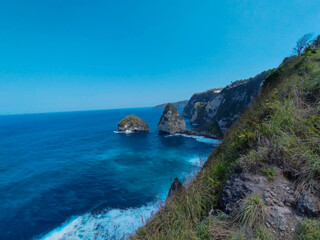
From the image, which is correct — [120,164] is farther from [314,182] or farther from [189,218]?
[314,182]

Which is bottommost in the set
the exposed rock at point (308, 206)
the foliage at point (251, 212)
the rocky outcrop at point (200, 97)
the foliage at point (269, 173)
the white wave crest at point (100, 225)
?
the white wave crest at point (100, 225)

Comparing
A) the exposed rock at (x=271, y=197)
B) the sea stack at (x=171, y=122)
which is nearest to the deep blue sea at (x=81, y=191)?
the exposed rock at (x=271, y=197)

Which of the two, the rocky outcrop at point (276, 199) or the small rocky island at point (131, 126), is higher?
the rocky outcrop at point (276, 199)

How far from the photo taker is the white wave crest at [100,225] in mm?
12848

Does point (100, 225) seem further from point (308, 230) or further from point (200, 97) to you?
point (200, 97)

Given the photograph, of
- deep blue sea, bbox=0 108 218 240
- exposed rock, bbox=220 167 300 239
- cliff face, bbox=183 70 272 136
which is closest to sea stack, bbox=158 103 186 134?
cliff face, bbox=183 70 272 136

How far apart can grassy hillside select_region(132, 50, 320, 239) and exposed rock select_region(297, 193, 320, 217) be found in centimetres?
14

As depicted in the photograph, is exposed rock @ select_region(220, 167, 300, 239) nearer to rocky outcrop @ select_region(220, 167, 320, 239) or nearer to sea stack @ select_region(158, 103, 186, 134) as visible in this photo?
rocky outcrop @ select_region(220, 167, 320, 239)

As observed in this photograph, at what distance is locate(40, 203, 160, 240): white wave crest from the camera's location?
12848 millimetres

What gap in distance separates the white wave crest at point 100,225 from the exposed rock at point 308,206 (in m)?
11.4

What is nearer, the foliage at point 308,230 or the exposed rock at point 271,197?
the foliage at point 308,230

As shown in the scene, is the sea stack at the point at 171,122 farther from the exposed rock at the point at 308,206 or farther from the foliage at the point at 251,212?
the exposed rock at the point at 308,206

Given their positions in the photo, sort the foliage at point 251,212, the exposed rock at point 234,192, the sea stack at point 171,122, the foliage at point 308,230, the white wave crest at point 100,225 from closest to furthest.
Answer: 1. the foliage at point 308,230
2. the foliage at point 251,212
3. the exposed rock at point 234,192
4. the white wave crest at point 100,225
5. the sea stack at point 171,122

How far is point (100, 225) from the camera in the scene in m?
13.8
